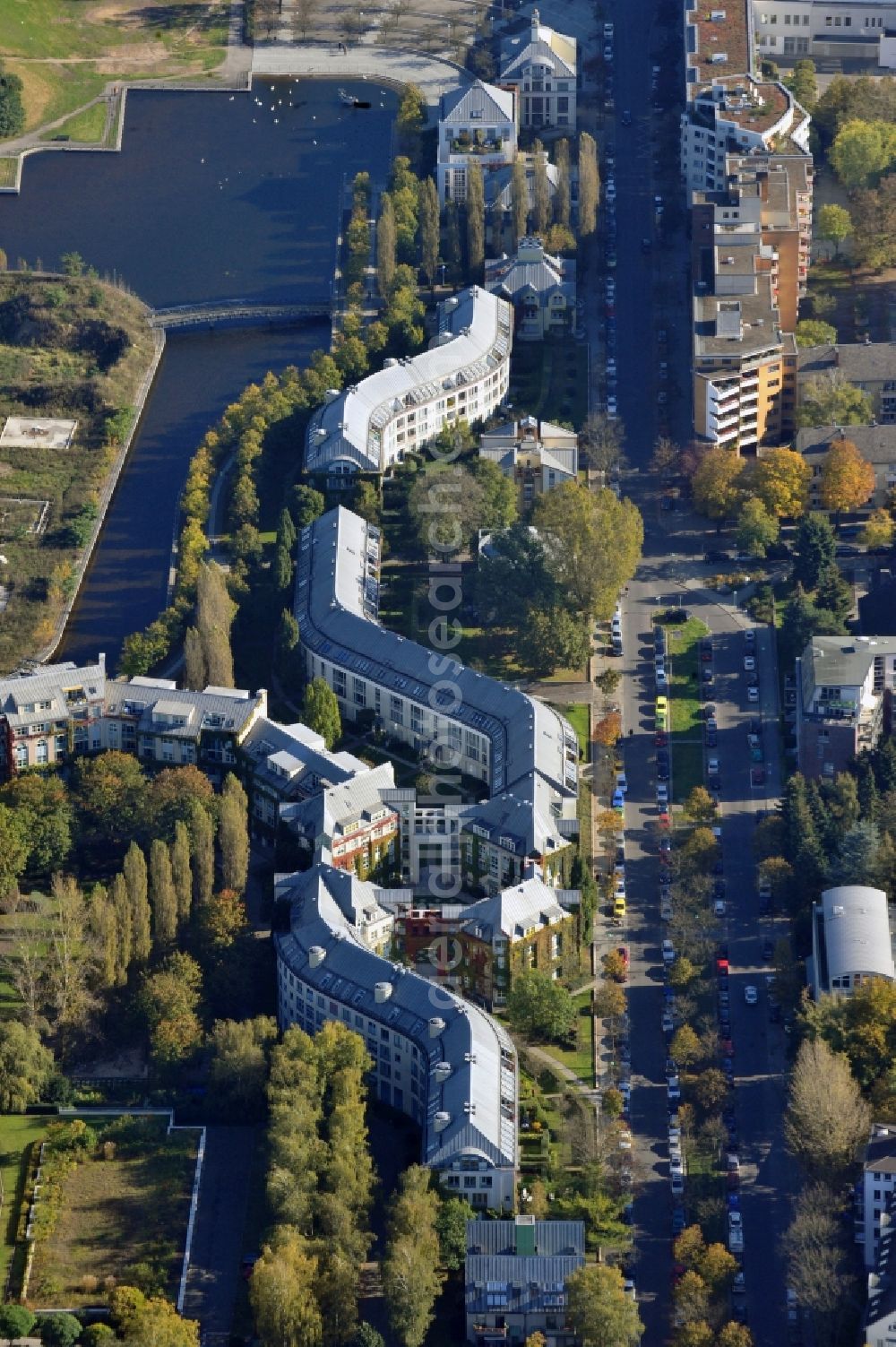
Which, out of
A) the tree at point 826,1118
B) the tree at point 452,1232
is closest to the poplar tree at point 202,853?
the tree at point 452,1232

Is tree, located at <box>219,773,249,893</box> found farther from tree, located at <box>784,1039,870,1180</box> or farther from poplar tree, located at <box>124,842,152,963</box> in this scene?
tree, located at <box>784,1039,870,1180</box>

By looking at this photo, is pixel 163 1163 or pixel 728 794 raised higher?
pixel 728 794

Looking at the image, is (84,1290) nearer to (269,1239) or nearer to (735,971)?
(269,1239)

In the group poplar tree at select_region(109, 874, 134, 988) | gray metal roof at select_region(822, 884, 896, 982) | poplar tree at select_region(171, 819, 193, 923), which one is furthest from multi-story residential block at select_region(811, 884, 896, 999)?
poplar tree at select_region(109, 874, 134, 988)

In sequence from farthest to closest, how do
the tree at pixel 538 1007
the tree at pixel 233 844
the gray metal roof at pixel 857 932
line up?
the tree at pixel 233 844 < the tree at pixel 538 1007 < the gray metal roof at pixel 857 932

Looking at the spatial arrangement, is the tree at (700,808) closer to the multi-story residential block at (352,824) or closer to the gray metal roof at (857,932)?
the gray metal roof at (857,932)

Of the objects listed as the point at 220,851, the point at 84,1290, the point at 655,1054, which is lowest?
the point at 84,1290

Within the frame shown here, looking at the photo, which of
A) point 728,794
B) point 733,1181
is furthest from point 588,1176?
point 728,794
